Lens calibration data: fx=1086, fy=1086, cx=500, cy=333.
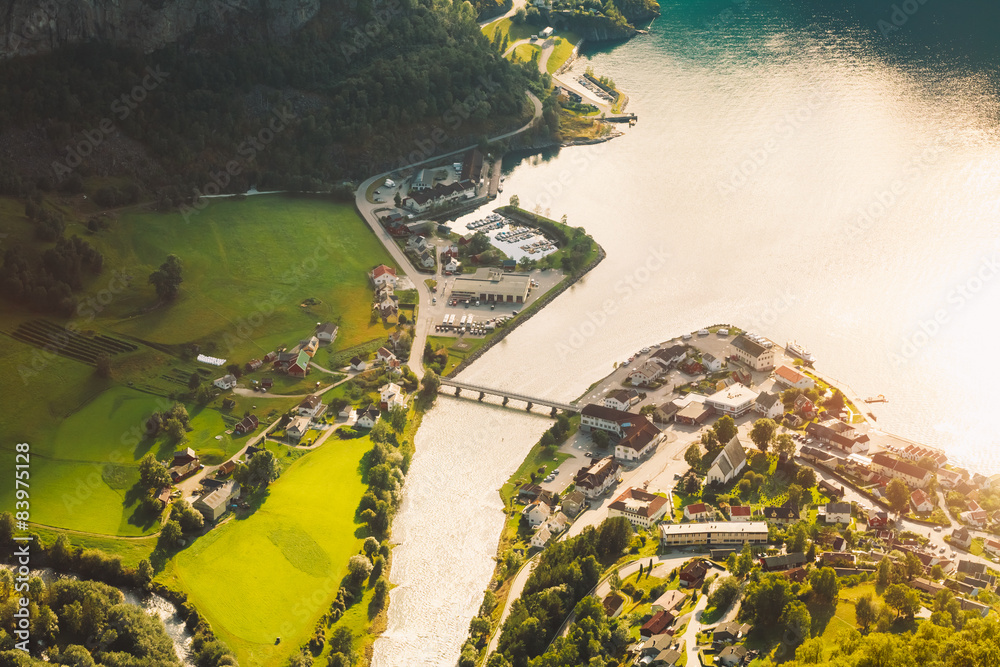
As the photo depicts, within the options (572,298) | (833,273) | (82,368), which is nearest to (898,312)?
(833,273)

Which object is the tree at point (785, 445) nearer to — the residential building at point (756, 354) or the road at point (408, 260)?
the residential building at point (756, 354)

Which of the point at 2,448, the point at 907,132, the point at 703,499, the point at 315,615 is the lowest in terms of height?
the point at 2,448

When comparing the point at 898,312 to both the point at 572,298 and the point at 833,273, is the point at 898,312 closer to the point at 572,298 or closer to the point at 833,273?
the point at 833,273

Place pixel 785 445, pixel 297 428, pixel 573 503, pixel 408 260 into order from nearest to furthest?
pixel 573 503
pixel 785 445
pixel 297 428
pixel 408 260

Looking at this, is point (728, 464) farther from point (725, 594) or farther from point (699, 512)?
point (725, 594)

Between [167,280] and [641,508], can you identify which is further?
[167,280]

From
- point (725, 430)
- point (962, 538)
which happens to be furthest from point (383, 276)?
point (962, 538)

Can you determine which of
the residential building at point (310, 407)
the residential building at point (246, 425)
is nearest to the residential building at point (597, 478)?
the residential building at point (310, 407)
